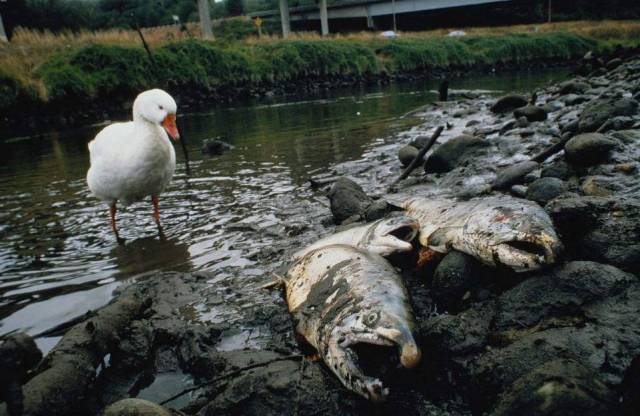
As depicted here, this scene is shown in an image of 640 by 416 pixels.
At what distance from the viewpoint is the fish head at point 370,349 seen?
2007mm

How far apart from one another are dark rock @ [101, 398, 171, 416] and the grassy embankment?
13385mm

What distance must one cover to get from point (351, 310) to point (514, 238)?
1098 millimetres

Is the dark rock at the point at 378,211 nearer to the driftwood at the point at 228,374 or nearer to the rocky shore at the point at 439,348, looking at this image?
the rocky shore at the point at 439,348

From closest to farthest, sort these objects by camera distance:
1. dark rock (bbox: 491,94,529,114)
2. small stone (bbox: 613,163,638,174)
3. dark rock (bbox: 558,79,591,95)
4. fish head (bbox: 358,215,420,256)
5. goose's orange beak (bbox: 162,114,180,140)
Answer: fish head (bbox: 358,215,420,256)
small stone (bbox: 613,163,638,174)
goose's orange beak (bbox: 162,114,180,140)
dark rock (bbox: 491,94,529,114)
dark rock (bbox: 558,79,591,95)

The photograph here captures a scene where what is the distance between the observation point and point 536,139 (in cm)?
756

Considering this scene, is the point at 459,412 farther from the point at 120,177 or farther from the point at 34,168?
the point at 34,168

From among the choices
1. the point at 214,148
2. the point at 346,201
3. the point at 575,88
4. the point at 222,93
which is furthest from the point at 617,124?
the point at 222,93

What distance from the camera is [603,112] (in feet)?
21.7

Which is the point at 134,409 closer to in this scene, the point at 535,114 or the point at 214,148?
the point at 535,114

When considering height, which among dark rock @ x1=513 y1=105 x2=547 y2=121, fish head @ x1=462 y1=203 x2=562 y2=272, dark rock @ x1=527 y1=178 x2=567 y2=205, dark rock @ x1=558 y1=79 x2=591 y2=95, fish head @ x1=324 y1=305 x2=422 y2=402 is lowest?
fish head @ x1=324 y1=305 x2=422 y2=402

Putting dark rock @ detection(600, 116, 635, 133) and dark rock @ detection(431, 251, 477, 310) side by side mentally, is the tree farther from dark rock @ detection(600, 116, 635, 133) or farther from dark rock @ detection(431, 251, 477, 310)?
dark rock @ detection(431, 251, 477, 310)

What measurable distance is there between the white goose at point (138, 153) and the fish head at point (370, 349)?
3.82 meters

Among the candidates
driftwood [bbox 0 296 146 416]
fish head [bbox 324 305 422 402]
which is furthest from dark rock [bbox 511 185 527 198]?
driftwood [bbox 0 296 146 416]

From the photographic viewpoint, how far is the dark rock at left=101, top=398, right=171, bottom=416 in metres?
1.81
